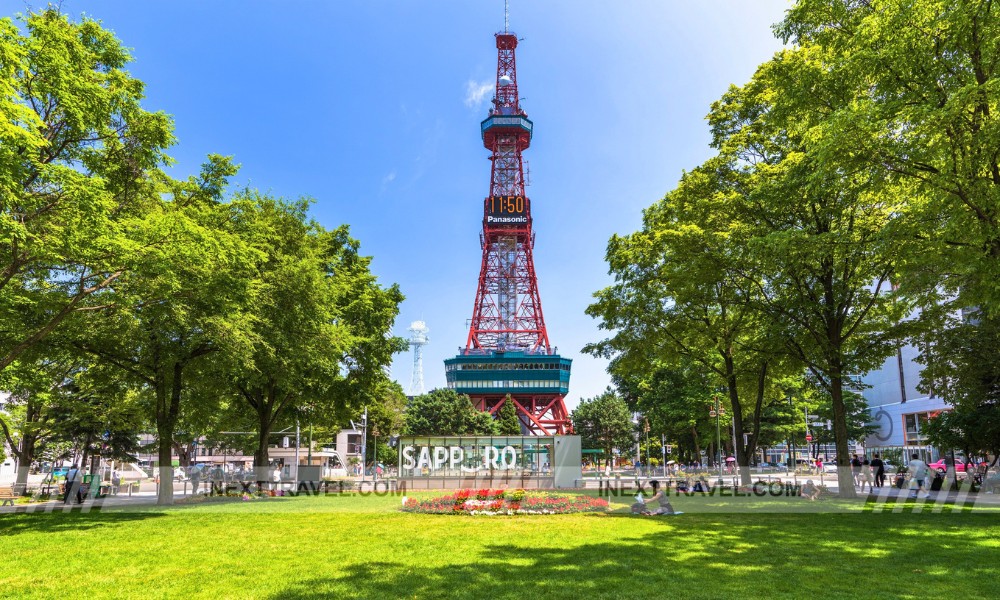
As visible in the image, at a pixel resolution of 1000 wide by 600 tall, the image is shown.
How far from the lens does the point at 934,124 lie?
13.8 m

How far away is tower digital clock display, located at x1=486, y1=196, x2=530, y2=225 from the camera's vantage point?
121 m

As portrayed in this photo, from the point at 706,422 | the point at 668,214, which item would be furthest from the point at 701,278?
the point at 706,422

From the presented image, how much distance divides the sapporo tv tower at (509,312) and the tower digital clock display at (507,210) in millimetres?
194

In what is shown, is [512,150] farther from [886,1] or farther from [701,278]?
[886,1]

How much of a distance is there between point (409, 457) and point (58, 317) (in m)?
19.6

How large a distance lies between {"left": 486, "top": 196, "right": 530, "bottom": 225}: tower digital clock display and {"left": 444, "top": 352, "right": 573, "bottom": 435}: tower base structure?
1032 inches

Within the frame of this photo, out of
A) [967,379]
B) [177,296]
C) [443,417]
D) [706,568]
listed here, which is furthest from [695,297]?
[443,417]

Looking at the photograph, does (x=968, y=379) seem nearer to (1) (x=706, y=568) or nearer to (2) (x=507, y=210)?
(1) (x=706, y=568)

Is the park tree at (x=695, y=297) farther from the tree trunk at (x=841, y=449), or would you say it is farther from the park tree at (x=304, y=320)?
the park tree at (x=304, y=320)

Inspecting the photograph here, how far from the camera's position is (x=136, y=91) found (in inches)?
675

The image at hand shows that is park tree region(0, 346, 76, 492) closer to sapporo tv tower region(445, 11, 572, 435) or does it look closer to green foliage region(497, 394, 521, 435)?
green foliage region(497, 394, 521, 435)

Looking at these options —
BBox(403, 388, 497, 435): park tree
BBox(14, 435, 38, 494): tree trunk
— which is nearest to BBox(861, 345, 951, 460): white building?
BBox(403, 388, 497, 435): park tree

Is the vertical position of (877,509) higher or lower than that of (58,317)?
lower

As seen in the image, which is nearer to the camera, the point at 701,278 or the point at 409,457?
the point at 701,278
